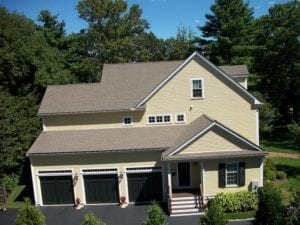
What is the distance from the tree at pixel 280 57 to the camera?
171ft

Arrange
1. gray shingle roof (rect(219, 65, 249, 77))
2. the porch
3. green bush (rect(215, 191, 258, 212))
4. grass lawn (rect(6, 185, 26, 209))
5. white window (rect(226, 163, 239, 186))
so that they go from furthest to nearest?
1. gray shingle roof (rect(219, 65, 249, 77))
2. grass lawn (rect(6, 185, 26, 209))
3. white window (rect(226, 163, 239, 186))
4. the porch
5. green bush (rect(215, 191, 258, 212))

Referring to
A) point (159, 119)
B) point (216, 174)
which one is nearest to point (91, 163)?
point (159, 119)

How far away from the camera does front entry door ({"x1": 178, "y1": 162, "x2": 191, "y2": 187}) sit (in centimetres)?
2666

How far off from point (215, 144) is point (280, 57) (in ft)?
111

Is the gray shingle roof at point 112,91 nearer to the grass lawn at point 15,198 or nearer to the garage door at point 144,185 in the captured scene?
the garage door at point 144,185

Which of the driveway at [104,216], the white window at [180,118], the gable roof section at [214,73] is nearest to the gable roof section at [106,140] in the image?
the white window at [180,118]

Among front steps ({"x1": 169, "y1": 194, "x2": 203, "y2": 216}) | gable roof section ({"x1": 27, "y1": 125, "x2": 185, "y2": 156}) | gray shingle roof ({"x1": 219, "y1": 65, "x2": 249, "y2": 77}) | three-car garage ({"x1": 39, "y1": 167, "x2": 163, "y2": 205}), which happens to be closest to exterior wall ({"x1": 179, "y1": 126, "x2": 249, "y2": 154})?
gable roof section ({"x1": 27, "y1": 125, "x2": 185, "y2": 156})

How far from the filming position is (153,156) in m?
26.2

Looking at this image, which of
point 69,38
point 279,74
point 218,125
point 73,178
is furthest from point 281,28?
point 73,178

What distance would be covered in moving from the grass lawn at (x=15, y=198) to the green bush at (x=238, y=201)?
47.8 ft

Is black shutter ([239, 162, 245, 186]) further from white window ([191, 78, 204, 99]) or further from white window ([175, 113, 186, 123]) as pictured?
white window ([191, 78, 204, 99])

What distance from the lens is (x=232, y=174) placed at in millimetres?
24766

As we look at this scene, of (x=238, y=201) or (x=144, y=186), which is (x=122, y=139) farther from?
(x=238, y=201)

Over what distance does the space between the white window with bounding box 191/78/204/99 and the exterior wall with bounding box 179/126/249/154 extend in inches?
168
